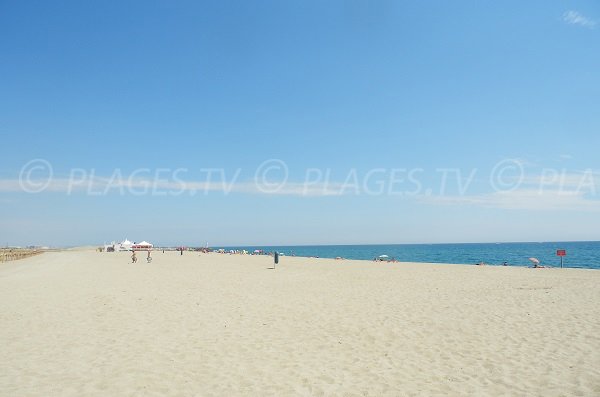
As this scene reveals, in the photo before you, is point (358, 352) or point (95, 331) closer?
point (358, 352)

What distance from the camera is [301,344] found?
912cm

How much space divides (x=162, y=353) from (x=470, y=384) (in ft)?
20.9

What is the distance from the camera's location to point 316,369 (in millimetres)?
7465

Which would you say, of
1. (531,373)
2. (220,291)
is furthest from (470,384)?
(220,291)

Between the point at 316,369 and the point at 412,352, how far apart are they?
2445mm

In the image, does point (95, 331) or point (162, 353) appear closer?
point (162, 353)

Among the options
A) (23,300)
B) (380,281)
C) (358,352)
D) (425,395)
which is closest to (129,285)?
(23,300)

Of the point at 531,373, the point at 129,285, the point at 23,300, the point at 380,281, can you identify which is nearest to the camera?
the point at 531,373

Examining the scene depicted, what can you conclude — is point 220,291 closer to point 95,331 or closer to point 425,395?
point 95,331

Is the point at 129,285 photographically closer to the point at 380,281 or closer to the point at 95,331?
the point at 95,331

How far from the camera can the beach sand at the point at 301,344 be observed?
669cm

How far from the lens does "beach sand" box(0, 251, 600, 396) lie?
6.69m

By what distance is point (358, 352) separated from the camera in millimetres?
8523

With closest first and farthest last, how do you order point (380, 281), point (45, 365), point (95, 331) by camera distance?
point (45, 365) < point (95, 331) < point (380, 281)
